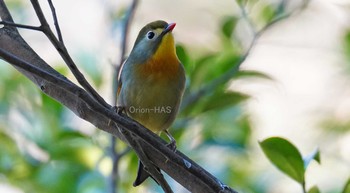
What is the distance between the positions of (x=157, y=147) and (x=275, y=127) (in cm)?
331

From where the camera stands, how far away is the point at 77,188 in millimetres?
2820

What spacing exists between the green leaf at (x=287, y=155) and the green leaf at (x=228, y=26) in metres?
1.07

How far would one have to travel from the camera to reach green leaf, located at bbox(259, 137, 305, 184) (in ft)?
7.16

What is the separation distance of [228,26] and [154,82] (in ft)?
1.95

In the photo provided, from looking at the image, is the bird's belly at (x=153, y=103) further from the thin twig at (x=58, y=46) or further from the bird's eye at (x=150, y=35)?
the thin twig at (x=58, y=46)

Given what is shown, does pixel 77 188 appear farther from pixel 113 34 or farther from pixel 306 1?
pixel 306 1

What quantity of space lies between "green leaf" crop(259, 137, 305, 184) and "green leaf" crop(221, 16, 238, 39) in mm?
1070

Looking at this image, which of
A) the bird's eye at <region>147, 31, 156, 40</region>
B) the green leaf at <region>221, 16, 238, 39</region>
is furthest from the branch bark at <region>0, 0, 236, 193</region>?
the green leaf at <region>221, 16, 238, 39</region>

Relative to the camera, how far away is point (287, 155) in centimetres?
220

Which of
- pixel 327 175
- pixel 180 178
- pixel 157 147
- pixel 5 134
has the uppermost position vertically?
pixel 5 134

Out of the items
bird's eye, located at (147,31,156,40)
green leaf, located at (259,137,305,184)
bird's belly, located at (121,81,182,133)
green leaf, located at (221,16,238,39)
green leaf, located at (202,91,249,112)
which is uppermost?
bird's eye, located at (147,31,156,40)

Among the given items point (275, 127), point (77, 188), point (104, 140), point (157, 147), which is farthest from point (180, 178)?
point (275, 127)

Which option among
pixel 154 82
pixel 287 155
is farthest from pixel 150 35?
pixel 287 155

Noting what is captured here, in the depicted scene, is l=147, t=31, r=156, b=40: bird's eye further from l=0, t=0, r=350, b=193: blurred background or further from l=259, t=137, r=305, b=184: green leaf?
l=259, t=137, r=305, b=184: green leaf
